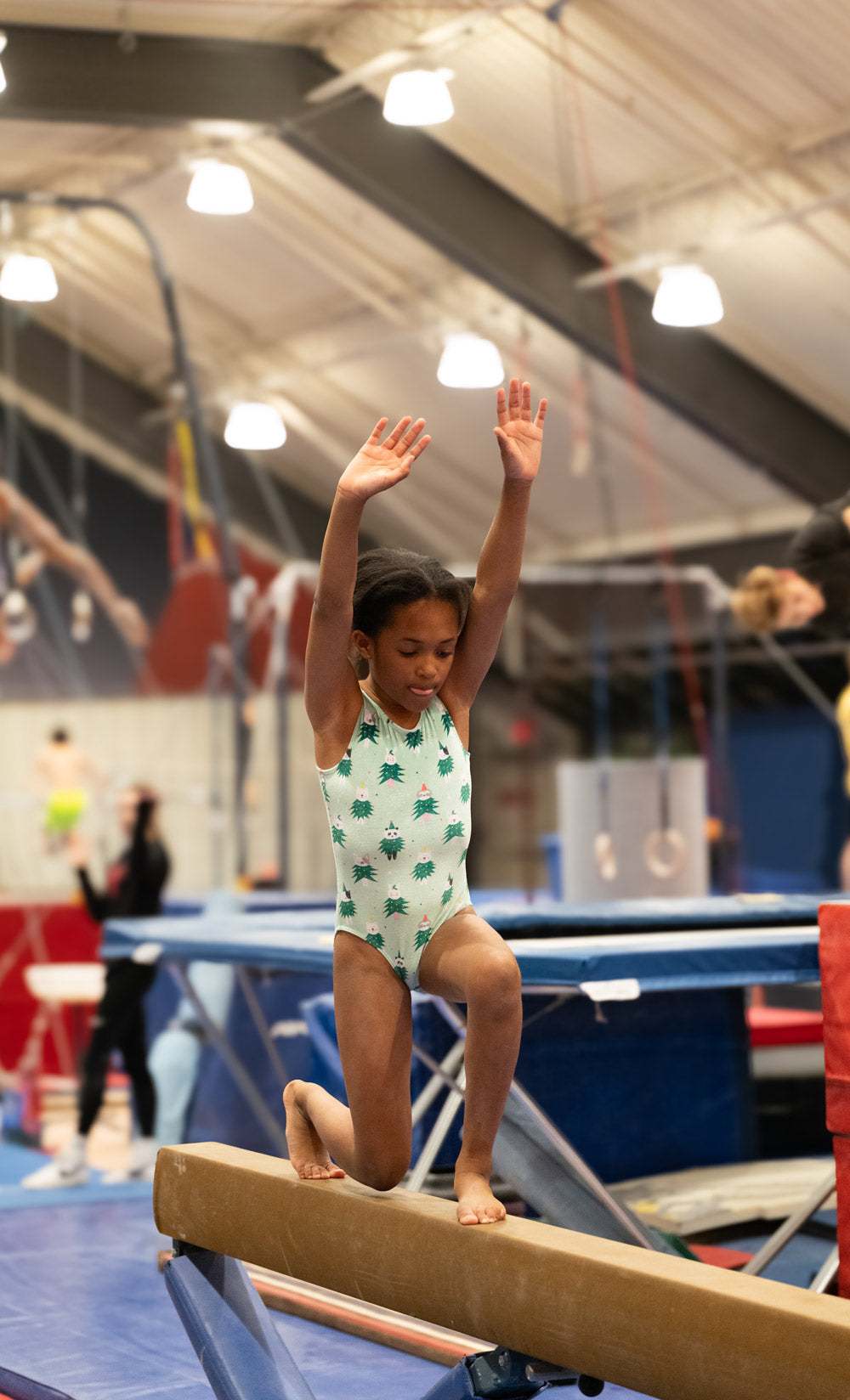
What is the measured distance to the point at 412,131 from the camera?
7.69 metres

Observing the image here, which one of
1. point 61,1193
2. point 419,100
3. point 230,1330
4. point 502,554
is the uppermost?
point 419,100

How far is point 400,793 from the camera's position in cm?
214

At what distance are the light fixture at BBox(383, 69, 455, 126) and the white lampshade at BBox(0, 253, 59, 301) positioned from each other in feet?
4.68

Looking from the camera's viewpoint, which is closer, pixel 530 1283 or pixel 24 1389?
pixel 530 1283

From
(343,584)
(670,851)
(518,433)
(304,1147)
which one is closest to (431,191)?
(670,851)

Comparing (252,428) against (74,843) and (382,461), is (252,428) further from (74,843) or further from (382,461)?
(382,461)

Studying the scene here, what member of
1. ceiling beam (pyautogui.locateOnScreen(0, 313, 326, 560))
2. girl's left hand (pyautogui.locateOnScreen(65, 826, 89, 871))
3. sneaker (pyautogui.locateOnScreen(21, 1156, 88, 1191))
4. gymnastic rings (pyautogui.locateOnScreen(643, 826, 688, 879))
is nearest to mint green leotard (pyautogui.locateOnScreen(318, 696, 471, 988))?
sneaker (pyautogui.locateOnScreen(21, 1156, 88, 1191))

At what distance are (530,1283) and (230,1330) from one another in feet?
2.09

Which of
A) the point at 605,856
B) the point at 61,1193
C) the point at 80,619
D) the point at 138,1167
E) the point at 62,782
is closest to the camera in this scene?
the point at 61,1193

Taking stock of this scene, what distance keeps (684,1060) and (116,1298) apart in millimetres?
1495

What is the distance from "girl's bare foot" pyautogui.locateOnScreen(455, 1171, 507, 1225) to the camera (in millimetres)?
1958

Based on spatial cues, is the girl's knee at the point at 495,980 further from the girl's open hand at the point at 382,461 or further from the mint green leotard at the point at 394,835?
the girl's open hand at the point at 382,461

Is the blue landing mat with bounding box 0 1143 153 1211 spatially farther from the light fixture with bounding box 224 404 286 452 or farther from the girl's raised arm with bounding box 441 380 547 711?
the light fixture with bounding box 224 404 286 452

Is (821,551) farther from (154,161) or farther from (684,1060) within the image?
(154,161)
